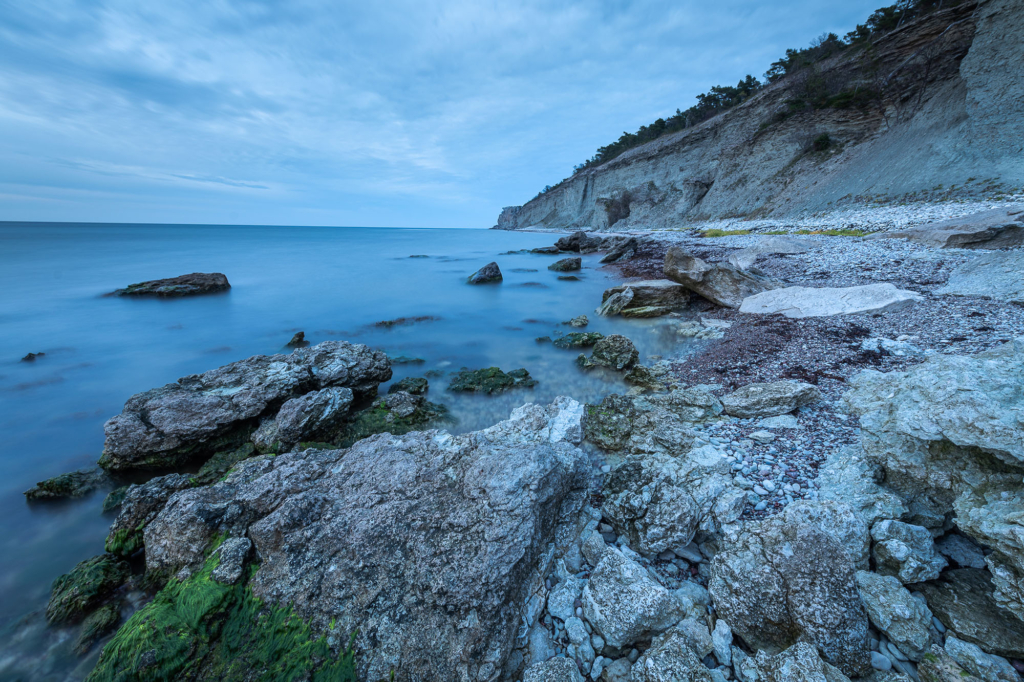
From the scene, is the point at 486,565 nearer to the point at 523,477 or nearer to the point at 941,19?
the point at 523,477

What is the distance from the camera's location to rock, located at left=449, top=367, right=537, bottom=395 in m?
7.82

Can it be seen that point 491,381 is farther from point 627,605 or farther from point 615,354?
point 627,605

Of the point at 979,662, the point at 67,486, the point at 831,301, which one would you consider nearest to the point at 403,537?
the point at 979,662

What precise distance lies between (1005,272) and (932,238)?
5.45 meters

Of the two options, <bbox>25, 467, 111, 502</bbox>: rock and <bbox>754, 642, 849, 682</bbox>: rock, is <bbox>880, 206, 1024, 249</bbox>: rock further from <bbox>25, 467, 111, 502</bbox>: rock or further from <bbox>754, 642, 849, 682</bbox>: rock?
<bbox>25, 467, 111, 502</bbox>: rock

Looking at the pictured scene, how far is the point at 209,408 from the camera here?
5840 millimetres

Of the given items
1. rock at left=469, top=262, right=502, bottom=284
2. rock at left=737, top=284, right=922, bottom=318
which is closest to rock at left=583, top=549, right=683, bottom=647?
rock at left=737, top=284, right=922, bottom=318

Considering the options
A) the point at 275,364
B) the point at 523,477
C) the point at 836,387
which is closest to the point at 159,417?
the point at 275,364

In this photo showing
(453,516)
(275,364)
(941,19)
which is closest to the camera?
(453,516)

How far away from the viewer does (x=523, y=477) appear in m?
3.43

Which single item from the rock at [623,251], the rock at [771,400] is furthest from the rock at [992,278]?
the rock at [623,251]

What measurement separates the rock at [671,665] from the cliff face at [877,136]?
25.1m

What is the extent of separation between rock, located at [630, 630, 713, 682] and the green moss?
2026mm

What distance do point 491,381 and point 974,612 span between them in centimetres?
663
